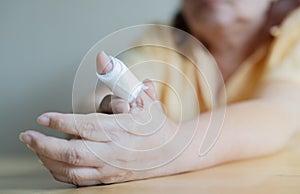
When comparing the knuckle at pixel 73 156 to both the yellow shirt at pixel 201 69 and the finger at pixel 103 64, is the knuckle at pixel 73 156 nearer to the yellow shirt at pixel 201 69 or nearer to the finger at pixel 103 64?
the finger at pixel 103 64

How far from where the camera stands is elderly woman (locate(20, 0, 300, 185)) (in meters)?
0.44

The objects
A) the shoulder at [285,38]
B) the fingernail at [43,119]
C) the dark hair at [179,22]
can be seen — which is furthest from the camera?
the dark hair at [179,22]

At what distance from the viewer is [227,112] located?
22.5 inches

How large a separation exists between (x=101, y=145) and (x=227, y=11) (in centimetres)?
44

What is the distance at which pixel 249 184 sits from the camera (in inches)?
17.7

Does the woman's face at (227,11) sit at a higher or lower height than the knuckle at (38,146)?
higher

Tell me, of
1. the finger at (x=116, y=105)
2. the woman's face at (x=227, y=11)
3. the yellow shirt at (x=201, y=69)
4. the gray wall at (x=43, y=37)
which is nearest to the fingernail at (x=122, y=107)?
the finger at (x=116, y=105)

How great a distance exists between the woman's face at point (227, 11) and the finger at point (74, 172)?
438mm

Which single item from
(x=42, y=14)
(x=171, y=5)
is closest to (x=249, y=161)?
(x=171, y=5)

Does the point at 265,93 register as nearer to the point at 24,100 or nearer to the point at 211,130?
the point at 211,130

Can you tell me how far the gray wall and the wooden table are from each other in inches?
16.4

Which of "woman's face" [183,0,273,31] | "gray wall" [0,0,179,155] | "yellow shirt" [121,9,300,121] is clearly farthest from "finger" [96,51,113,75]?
"gray wall" [0,0,179,155]

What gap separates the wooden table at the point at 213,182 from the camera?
1.42 ft

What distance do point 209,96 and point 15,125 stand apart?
42 cm
